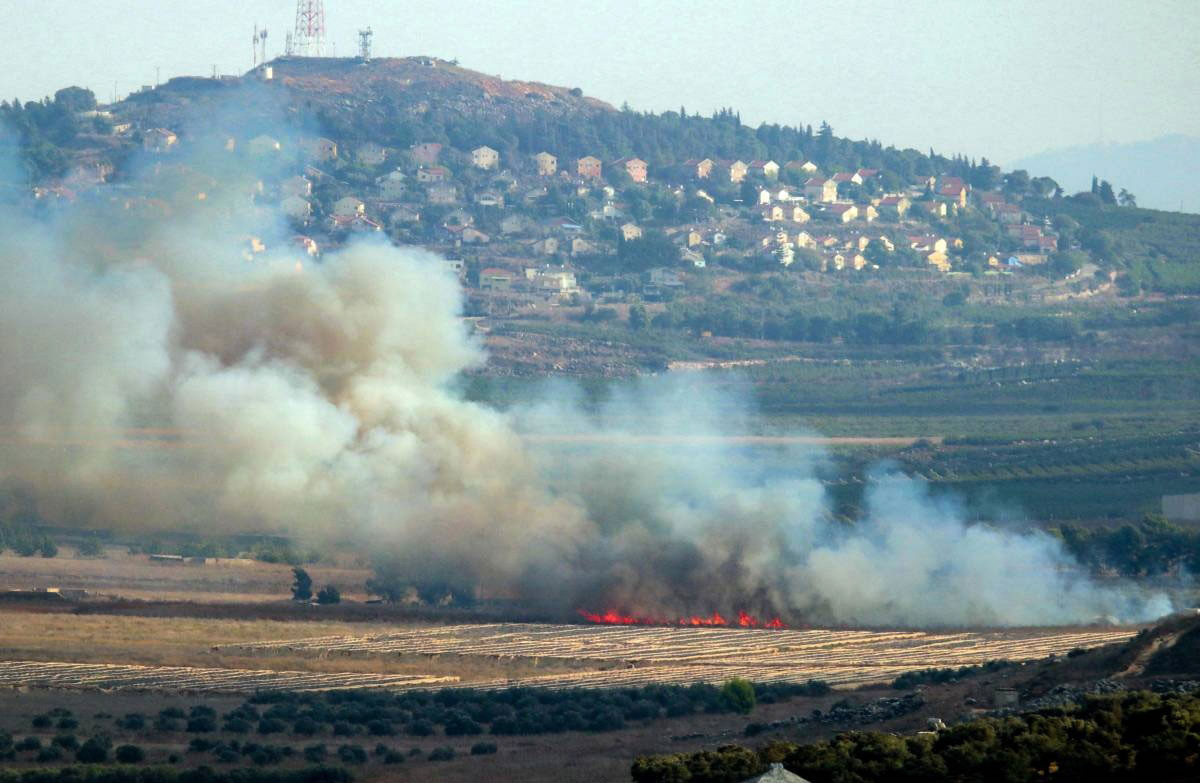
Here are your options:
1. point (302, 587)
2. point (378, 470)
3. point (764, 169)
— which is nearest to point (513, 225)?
point (764, 169)

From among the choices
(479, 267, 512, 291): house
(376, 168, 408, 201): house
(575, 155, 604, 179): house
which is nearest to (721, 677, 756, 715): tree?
(479, 267, 512, 291): house

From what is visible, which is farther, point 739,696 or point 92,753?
point 739,696

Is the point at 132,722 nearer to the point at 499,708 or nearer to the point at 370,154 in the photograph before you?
the point at 499,708

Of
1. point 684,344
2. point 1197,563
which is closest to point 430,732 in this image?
point 1197,563

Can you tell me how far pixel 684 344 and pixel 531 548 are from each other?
208 feet

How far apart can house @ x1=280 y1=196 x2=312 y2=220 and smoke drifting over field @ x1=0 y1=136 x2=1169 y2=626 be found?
52706 mm

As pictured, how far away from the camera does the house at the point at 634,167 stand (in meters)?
183

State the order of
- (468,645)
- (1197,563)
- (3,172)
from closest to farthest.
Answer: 1. (468,645)
2. (1197,563)
3. (3,172)

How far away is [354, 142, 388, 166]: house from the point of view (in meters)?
171

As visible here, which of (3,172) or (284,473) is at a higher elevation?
(3,172)

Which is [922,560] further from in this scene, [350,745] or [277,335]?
[350,745]

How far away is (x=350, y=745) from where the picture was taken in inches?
1797

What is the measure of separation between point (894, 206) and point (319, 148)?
156 feet

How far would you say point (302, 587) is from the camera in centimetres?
6656
